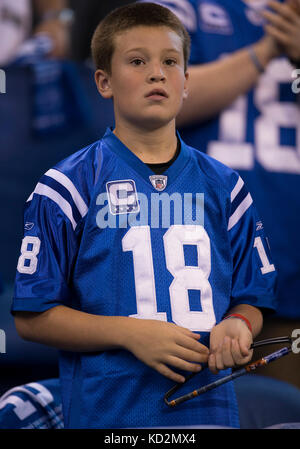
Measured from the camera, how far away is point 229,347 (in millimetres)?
657

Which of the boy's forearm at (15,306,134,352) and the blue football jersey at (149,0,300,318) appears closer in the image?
the boy's forearm at (15,306,134,352)

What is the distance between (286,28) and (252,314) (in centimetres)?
45

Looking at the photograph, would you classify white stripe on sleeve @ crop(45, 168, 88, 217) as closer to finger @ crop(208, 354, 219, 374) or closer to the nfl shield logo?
the nfl shield logo

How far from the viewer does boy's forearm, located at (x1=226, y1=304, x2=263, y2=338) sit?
2.37 ft

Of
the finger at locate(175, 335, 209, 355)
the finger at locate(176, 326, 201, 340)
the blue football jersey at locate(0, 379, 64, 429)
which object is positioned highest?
the finger at locate(176, 326, 201, 340)

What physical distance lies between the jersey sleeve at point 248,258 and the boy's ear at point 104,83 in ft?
0.64

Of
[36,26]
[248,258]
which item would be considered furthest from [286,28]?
[36,26]

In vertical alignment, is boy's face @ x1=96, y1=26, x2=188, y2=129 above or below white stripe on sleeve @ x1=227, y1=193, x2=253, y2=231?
above

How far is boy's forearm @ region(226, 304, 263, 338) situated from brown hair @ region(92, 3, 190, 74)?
302 mm

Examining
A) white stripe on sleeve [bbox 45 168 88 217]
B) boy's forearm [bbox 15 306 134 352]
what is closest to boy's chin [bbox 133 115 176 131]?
white stripe on sleeve [bbox 45 168 88 217]

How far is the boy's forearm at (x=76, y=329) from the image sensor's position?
67 cm

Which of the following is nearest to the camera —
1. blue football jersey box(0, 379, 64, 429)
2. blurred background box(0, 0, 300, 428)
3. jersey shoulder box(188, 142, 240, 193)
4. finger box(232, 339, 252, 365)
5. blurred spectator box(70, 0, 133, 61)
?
finger box(232, 339, 252, 365)

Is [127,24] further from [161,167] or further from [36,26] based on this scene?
[36,26]
